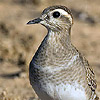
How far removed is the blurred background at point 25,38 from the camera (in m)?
8.00

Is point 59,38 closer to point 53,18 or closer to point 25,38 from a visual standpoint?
point 53,18

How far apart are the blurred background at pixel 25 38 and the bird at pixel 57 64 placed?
115 centimetres

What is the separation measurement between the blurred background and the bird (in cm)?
115

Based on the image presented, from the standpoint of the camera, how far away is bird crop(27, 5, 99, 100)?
5.54 metres

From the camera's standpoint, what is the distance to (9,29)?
10.1 m

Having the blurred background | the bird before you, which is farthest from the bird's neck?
the blurred background

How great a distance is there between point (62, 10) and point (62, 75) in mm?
864

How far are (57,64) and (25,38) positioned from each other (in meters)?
3.99

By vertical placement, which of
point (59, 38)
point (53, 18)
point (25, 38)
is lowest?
point (25, 38)

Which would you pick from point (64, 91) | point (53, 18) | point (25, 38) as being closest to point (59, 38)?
point (53, 18)

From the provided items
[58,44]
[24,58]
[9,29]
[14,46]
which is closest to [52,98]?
[58,44]

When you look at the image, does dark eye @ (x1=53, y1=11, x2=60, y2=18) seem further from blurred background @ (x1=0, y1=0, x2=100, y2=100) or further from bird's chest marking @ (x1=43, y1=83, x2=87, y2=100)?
blurred background @ (x1=0, y1=0, x2=100, y2=100)

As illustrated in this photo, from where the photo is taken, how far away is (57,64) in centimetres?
557

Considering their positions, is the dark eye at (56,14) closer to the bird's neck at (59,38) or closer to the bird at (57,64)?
the bird at (57,64)
